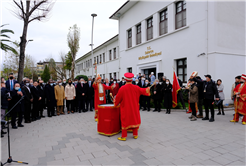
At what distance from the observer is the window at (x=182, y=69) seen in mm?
12336

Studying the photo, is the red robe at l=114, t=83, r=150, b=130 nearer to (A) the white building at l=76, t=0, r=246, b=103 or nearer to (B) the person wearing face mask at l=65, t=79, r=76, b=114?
(B) the person wearing face mask at l=65, t=79, r=76, b=114

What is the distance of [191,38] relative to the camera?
37.8 feet

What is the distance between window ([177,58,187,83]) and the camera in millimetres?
12336

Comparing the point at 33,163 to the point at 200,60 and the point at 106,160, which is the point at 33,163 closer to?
the point at 106,160

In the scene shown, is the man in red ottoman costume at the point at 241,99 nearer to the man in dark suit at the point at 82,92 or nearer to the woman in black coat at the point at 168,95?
the woman in black coat at the point at 168,95

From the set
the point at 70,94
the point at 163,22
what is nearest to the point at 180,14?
the point at 163,22

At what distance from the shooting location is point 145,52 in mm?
16406

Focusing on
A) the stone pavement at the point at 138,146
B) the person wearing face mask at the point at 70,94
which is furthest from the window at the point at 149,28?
the stone pavement at the point at 138,146

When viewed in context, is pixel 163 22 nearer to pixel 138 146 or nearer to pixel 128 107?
pixel 128 107

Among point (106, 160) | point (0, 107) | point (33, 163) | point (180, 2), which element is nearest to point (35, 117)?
point (0, 107)

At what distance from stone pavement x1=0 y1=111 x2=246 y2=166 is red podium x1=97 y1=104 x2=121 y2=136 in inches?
8.6

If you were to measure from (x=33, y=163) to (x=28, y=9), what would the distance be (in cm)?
1120

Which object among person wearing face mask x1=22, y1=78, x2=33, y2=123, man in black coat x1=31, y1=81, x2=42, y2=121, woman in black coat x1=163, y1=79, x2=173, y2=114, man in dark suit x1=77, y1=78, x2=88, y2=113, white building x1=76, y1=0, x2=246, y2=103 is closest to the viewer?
person wearing face mask x1=22, y1=78, x2=33, y2=123

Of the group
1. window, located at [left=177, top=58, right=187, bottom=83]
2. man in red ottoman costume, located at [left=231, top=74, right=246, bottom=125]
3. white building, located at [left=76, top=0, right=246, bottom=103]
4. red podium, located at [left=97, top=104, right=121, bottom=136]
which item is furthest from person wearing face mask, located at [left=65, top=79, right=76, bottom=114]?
man in red ottoman costume, located at [left=231, top=74, right=246, bottom=125]
